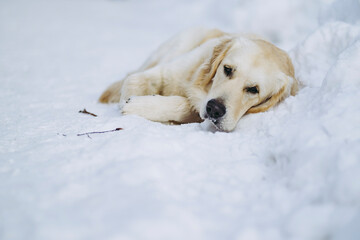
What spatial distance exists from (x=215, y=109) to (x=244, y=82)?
0.34 metres

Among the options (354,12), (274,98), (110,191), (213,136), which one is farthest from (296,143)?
(354,12)

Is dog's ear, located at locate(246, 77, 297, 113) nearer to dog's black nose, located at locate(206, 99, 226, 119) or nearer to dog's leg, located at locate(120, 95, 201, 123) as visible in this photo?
dog's black nose, located at locate(206, 99, 226, 119)

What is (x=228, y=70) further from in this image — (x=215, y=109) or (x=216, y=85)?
(x=215, y=109)

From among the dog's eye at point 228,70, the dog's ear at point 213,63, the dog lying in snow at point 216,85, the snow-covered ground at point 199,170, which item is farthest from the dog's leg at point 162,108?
the dog's eye at point 228,70

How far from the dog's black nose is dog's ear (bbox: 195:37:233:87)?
49 centimetres

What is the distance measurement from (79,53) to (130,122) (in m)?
4.43

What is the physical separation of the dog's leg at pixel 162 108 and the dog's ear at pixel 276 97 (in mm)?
574

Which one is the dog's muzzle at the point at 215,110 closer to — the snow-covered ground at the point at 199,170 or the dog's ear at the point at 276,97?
the snow-covered ground at the point at 199,170

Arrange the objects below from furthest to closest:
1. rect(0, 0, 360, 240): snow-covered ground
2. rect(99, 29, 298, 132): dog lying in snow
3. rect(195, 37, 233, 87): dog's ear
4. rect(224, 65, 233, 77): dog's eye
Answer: rect(195, 37, 233, 87): dog's ear
rect(224, 65, 233, 77): dog's eye
rect(99, 29, 298, 132): dog lying in snow
rect(0, 0, 360, 240): snow-covered ground

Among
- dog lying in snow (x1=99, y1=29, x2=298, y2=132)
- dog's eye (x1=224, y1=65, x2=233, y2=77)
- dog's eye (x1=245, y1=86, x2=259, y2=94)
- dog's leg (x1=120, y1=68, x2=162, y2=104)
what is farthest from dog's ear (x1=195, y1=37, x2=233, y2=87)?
dog's leg (x1=120, y1=68, x2=162, y2=104)

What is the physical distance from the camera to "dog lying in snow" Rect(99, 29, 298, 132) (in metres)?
2.24

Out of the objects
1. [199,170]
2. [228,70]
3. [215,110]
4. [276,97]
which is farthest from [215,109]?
[199,170]

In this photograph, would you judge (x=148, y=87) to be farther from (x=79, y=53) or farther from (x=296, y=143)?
(x=79, y=53)

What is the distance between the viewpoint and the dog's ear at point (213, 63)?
2.59m
